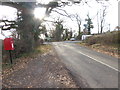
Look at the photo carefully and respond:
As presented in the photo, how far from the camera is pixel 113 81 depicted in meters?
5.84

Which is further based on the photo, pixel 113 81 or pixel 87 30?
pixel 87 30

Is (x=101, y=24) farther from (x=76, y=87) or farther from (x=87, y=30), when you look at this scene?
(x=76, y=87)

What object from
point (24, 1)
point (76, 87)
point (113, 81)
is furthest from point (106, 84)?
point (24, 1)

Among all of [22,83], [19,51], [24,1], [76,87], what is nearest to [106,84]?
[76,87]

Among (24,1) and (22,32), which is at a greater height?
(24,1)

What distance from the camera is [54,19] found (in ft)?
63.1

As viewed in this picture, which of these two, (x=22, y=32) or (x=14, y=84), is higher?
(x=22, y=32)

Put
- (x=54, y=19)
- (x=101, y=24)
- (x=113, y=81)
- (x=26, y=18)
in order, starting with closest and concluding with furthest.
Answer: (x=113, y=81), (x=26, y=18), (x=54, y=19), (x=101, y=24)

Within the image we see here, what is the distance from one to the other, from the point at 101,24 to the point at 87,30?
47.9 feet

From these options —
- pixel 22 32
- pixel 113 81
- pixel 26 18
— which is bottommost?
pixel 113 81

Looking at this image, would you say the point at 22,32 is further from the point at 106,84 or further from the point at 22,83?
the point at 106,84

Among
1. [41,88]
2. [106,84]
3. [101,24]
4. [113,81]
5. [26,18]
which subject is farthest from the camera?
[101,24]

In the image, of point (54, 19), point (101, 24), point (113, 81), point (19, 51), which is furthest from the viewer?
point (101, 24)

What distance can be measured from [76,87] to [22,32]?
11494 millimetres
